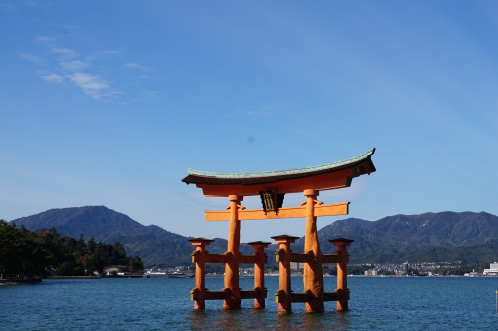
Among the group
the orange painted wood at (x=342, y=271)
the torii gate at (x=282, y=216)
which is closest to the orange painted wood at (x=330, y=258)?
the torii gate at (x=282, y=216)

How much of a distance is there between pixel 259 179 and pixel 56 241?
102m

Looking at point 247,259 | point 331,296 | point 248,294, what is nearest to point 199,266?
point 247,259

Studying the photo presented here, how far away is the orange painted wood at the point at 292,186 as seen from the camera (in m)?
28.0

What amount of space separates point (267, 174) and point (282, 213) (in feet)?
7.46

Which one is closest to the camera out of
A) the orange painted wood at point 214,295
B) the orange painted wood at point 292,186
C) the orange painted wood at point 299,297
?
the orange painted wood at point 299,297

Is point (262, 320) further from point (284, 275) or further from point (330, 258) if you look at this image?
point (330, 258)

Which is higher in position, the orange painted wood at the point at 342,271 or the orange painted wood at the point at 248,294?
the orange painted wood at the point at 342,271

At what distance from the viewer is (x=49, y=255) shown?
80.6 meters

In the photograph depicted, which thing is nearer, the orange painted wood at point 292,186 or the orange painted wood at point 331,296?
the orange painted wood at point 292,186

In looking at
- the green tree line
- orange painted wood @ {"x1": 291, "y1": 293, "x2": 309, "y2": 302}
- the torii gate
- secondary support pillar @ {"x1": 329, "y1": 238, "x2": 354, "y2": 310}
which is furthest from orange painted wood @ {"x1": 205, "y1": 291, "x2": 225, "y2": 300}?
the green tree line

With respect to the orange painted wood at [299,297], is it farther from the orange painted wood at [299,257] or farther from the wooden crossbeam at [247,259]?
the wooden crossbeam at [247,259]

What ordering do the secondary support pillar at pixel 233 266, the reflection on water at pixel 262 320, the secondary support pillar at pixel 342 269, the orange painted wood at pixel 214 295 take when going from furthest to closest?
the secondary support pillar at pixel 233 266 → the secondary support pillar at pixel 342 269 → the orange painted wood at pixel 214 295 → the reflection on water at pixel 262 320

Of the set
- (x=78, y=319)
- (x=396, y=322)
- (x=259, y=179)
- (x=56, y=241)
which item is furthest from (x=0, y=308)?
(x=56, y=241)

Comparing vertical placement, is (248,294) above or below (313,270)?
below
